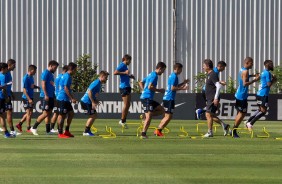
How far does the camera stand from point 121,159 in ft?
50.1

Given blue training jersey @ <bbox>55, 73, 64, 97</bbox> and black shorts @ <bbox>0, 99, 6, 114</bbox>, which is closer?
black shorts @ <bbox>0, 99, 6, 114</bbox>

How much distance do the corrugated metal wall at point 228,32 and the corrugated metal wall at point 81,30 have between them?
80cm

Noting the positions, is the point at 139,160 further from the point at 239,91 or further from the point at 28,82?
the point at 28,82

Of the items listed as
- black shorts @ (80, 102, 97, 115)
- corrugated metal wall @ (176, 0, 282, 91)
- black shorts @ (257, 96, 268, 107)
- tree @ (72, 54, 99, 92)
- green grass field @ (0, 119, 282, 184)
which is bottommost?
green grass field @ (0, 119, 282, 184)

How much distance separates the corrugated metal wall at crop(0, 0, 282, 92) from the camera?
137 ft

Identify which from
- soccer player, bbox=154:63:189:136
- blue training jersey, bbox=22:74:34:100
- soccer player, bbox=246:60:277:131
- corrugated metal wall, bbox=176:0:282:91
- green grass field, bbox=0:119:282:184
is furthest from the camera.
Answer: corrugated metal wall, bbox=176:0:282:91

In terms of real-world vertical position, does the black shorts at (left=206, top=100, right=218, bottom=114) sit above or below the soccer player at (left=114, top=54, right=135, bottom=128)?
below

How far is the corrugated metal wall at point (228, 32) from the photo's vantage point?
41906 millimetres

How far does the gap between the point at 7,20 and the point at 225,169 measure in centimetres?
2914

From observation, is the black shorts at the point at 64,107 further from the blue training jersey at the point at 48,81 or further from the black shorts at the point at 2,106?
the black shorts at the point at 2,106

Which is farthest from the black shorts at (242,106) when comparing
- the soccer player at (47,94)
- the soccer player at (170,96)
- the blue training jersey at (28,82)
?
the blue training jersey at (28,82)

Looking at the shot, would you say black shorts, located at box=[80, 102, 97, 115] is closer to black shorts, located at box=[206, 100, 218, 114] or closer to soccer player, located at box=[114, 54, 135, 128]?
black shorts, located at box=[206, 100, 218, 114]

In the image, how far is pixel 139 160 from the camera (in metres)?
→ 15.1

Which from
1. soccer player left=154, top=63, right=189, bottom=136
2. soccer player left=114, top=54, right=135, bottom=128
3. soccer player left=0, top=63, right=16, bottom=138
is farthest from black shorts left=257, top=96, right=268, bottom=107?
soccer player left=0, top=63, right=16, bottom=138
